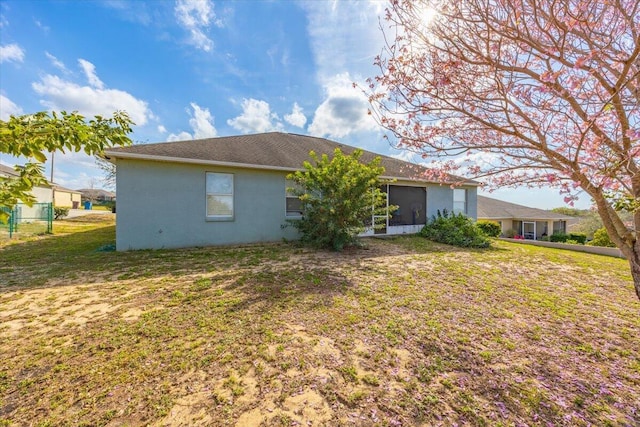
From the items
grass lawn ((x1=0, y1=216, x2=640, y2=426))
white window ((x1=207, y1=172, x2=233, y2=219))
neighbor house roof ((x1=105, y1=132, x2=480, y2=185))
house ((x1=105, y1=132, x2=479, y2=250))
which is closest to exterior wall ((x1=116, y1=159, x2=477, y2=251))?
house ((x1=105, y1=132, x2=479, y2=250))

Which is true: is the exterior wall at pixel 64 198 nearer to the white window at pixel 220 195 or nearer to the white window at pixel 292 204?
the white window at pixel 220 195

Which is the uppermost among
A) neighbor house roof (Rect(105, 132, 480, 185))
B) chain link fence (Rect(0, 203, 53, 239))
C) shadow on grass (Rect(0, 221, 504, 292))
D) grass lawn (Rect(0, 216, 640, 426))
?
neighbor house roof (Rect(105, 132, 480, 185))

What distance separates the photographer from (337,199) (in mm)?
7910

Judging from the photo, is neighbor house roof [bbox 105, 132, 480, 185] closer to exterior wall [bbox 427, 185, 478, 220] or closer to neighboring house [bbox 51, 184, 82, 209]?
exterior wall [bbox 427, 185, 478, 220]

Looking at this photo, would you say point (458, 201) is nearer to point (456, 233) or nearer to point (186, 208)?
point (456, 233)

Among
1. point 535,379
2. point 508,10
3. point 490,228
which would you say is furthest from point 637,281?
point 490,228

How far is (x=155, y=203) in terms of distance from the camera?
26.5 ft

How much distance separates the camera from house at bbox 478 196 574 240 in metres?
24.7

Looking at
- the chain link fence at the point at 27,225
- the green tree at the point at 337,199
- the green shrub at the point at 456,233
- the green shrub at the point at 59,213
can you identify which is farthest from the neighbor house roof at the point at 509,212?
the green shrub at the point at 59,213

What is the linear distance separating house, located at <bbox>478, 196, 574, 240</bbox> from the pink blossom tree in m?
23.6

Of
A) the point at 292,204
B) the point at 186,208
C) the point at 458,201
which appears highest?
the point at 458,201

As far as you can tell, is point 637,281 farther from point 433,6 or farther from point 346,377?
point 433,6

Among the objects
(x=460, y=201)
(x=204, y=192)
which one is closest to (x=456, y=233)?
(x=460, y=201)

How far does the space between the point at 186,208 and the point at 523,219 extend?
28873 millimetres
